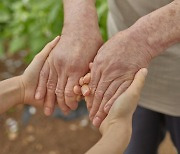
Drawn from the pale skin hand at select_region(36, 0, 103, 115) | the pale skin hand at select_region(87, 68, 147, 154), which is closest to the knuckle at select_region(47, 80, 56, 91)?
A: the pale skin hand at select_region(36, 0, 103, 115)

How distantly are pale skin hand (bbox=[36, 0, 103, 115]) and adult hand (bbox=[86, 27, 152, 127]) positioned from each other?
0.05 meters

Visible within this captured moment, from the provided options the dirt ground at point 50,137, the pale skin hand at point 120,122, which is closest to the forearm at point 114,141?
the pale skin hand at point 120,122

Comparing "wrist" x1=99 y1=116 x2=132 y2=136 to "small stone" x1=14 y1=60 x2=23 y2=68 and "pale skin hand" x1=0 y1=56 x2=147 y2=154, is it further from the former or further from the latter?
"small stone" x1=14 y1=60 x2=23 y2=68

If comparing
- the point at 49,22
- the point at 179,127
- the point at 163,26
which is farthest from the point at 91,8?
the point at 49,22

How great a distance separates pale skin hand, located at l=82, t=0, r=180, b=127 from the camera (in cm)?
93

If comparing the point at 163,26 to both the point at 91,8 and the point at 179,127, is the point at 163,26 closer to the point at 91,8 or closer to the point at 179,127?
the point at 91,8

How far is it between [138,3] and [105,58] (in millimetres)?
232

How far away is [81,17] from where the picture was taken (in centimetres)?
104

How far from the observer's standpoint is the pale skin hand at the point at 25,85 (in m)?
1.01

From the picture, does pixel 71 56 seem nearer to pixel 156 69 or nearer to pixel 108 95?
pixel 108 95

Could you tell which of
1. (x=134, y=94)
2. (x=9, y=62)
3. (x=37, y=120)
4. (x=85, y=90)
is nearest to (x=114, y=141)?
(x=134, y=94)

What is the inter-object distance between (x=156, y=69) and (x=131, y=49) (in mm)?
265

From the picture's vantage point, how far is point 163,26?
3.03ft

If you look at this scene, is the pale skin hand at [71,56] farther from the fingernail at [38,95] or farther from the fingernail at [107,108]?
the fingernail at [107,108]
